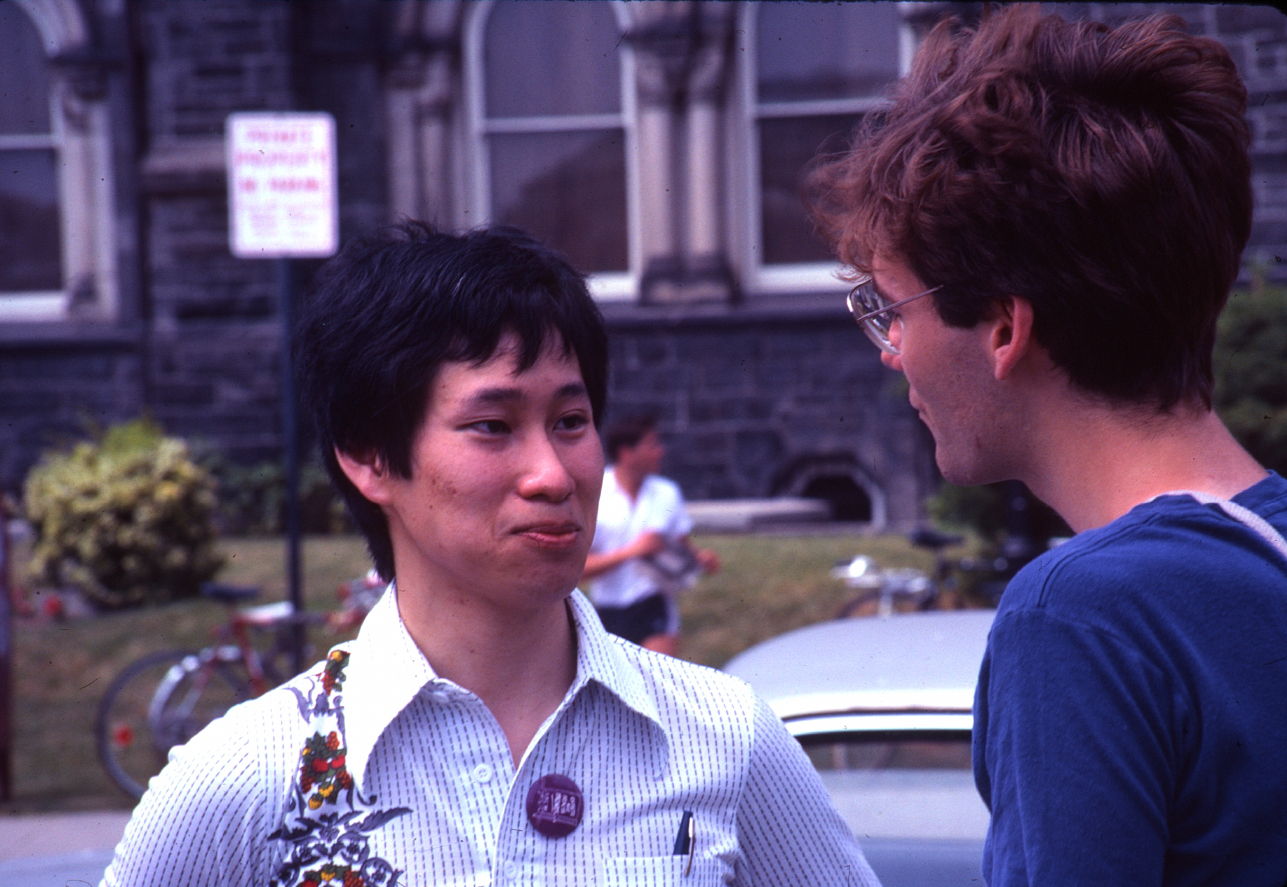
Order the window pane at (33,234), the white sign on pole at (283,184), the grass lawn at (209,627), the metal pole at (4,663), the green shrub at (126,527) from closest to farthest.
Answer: the white sign on pole at (283,184), the metal pole at (4,663), the grass lawn at (209,627), the green shrub at (126,527), the window pane at (33,234)

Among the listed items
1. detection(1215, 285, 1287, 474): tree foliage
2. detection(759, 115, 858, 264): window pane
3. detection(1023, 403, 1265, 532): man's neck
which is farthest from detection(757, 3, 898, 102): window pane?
detection(1023, 403, 1265, 532): man's neck

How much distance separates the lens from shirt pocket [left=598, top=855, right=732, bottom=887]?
5.68 ft

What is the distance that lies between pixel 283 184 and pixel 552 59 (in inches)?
223

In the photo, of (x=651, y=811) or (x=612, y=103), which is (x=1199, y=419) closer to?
(x=651, y=811)

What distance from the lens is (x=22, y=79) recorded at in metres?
12.7

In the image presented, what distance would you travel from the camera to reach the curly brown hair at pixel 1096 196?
144 centimetres

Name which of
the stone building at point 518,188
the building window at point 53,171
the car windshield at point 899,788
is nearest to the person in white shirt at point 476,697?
the car windshield at point 899,788

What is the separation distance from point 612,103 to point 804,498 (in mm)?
3517

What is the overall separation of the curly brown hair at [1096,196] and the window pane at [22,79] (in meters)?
12.5

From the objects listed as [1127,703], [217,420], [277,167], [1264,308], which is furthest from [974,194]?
[217,420]

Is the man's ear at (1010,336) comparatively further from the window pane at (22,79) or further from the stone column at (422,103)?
the window pane at (22,79)

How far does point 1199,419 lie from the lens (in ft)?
4.89

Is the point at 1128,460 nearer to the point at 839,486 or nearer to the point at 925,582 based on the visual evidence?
the point at 925,582

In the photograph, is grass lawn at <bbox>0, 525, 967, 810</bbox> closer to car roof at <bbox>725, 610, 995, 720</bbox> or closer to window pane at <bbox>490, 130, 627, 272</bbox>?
window pane at <bbox>490, 130, 627, 272</bbox>
